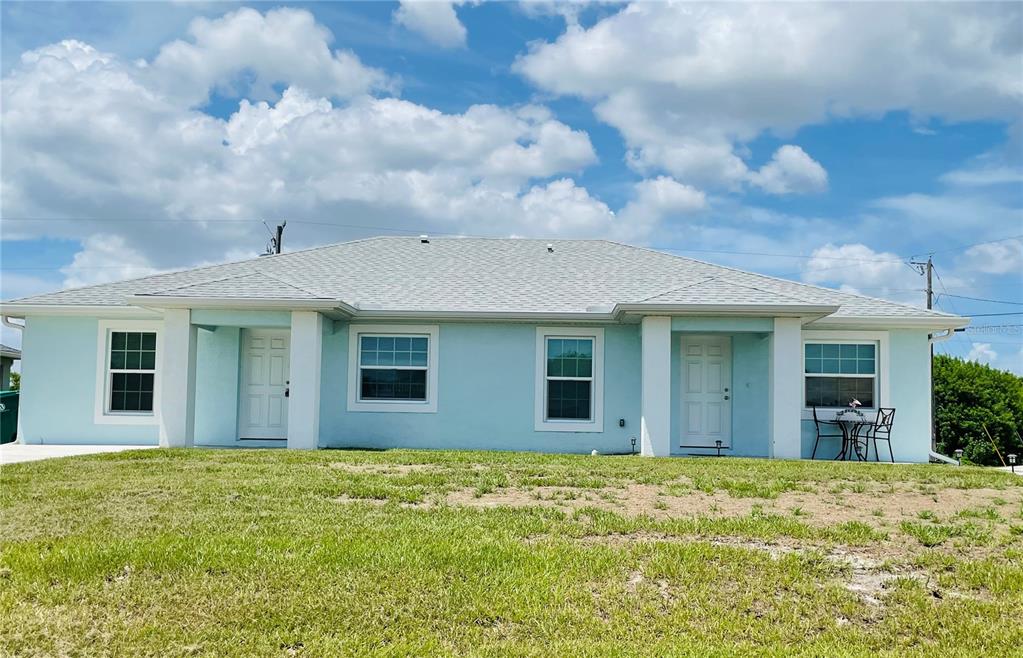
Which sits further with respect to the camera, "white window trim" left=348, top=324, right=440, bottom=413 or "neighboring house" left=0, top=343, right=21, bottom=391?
"neighboring house" left=0, top=343, right=21, bottom=391

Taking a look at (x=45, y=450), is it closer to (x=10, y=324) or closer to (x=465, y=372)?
(x=10, y=324)

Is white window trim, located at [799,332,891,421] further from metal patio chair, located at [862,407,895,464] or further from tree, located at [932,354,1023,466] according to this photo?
tree, located at [932,354,1023,466]

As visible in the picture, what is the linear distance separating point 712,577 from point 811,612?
0.69 meters

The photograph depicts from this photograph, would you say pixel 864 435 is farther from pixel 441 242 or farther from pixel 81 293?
pixel 81 293

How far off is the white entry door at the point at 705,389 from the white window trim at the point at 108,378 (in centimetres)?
1006

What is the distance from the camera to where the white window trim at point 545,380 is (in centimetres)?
1497

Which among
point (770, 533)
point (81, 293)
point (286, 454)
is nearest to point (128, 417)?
point (81, 293)

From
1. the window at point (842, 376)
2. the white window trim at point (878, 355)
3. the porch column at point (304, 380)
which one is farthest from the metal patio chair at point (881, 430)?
the porch column at point (304, 380)

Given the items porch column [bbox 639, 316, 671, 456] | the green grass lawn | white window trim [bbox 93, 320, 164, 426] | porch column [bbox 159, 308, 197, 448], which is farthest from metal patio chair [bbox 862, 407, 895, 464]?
white window trim [bbox 93, 320, 164, 426]

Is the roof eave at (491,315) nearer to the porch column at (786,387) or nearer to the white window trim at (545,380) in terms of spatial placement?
the white window trim at (545,380)

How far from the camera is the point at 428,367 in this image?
15195 mm

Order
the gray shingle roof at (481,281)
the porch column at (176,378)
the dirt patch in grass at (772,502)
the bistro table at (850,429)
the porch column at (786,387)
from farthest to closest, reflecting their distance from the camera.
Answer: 1. the bistro table at (850,429)
2. the gray shingle roof at (481,281)
3. the porch column at (176,378)
4. the porch column at (786,387)
5. the dirt patch in grass at (772,502)

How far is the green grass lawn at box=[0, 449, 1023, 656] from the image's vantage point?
4742mm

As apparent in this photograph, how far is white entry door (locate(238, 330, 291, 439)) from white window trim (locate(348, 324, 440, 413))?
131 centimetres
